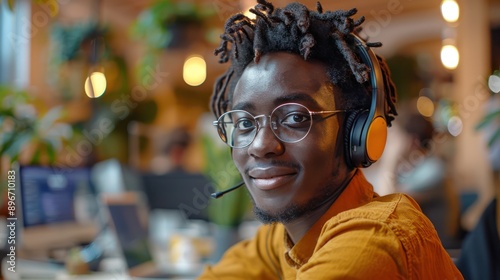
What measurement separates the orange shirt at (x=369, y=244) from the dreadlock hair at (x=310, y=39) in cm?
15

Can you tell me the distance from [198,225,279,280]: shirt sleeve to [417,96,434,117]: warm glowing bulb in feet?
10.4

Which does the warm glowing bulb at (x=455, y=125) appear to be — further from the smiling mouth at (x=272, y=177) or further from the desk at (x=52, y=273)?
the smiling mouth at (x=272, y=177)

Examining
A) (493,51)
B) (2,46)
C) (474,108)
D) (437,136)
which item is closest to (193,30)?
(2,46)

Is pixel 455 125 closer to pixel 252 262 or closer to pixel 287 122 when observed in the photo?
pixel 252 262

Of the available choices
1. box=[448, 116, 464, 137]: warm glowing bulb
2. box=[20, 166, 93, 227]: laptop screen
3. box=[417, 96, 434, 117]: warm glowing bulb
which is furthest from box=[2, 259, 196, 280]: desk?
box=[417, 96, 434, 117]: warm glowing bulb

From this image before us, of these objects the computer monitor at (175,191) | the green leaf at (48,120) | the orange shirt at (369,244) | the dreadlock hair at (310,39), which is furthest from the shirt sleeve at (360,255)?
the computer monitor at (175,191)

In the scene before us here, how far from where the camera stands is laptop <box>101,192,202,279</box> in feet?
5.64

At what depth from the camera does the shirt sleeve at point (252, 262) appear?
1037 mm

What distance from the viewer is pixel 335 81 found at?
0.82 metres

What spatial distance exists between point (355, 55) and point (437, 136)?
2.67 meters

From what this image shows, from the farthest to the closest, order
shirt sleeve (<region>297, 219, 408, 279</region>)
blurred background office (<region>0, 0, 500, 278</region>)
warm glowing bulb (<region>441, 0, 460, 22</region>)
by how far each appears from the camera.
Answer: warm glowing bulb (<region>441, 0, 460, 22</region>), blurred background office (<region>0, 0, 500, 278</region>), shirt sleeve (<region>297, 219, 408, 279</region>)

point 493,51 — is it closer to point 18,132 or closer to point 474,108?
point 474,108

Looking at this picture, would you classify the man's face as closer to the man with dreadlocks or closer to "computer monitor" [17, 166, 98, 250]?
the man with dreadlocks

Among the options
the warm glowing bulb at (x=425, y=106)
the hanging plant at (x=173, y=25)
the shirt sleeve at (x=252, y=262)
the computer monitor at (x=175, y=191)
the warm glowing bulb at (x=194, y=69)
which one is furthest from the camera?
the warm glowing bulb at (x=425, y=106)
